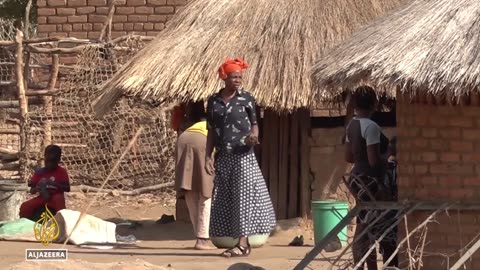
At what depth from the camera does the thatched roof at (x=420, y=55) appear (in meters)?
7.30

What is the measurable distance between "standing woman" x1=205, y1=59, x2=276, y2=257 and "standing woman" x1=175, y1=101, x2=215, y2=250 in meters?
0.73

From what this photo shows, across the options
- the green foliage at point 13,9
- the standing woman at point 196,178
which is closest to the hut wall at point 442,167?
the standing woman at point 196,178

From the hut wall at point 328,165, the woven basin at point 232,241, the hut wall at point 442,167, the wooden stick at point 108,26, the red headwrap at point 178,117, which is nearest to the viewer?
the hut wall at point 442,167

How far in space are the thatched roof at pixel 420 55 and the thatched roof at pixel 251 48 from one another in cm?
360

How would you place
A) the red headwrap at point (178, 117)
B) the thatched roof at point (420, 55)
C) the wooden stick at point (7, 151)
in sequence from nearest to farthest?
the thatched roof at point (420, 55) → the red headwrap at point (178, 117) → the wooden stick at point (7, 151)

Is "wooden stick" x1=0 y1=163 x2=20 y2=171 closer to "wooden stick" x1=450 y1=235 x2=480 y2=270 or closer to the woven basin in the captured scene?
the woven basin

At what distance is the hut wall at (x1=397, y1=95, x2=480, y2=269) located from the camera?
7.68 metres

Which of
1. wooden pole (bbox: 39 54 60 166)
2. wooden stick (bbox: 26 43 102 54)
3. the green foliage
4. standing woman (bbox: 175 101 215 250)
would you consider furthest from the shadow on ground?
the green foliage

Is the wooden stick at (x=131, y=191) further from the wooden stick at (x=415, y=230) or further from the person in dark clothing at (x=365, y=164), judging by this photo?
the wooden stick at (x=415, y=230)

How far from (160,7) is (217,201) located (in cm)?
623

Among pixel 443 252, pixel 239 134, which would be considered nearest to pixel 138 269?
pixel 239 134

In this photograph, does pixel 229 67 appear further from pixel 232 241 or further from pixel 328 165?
pixel 328 165

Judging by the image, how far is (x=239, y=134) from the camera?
9.85 meters

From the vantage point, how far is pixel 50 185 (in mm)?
11977
